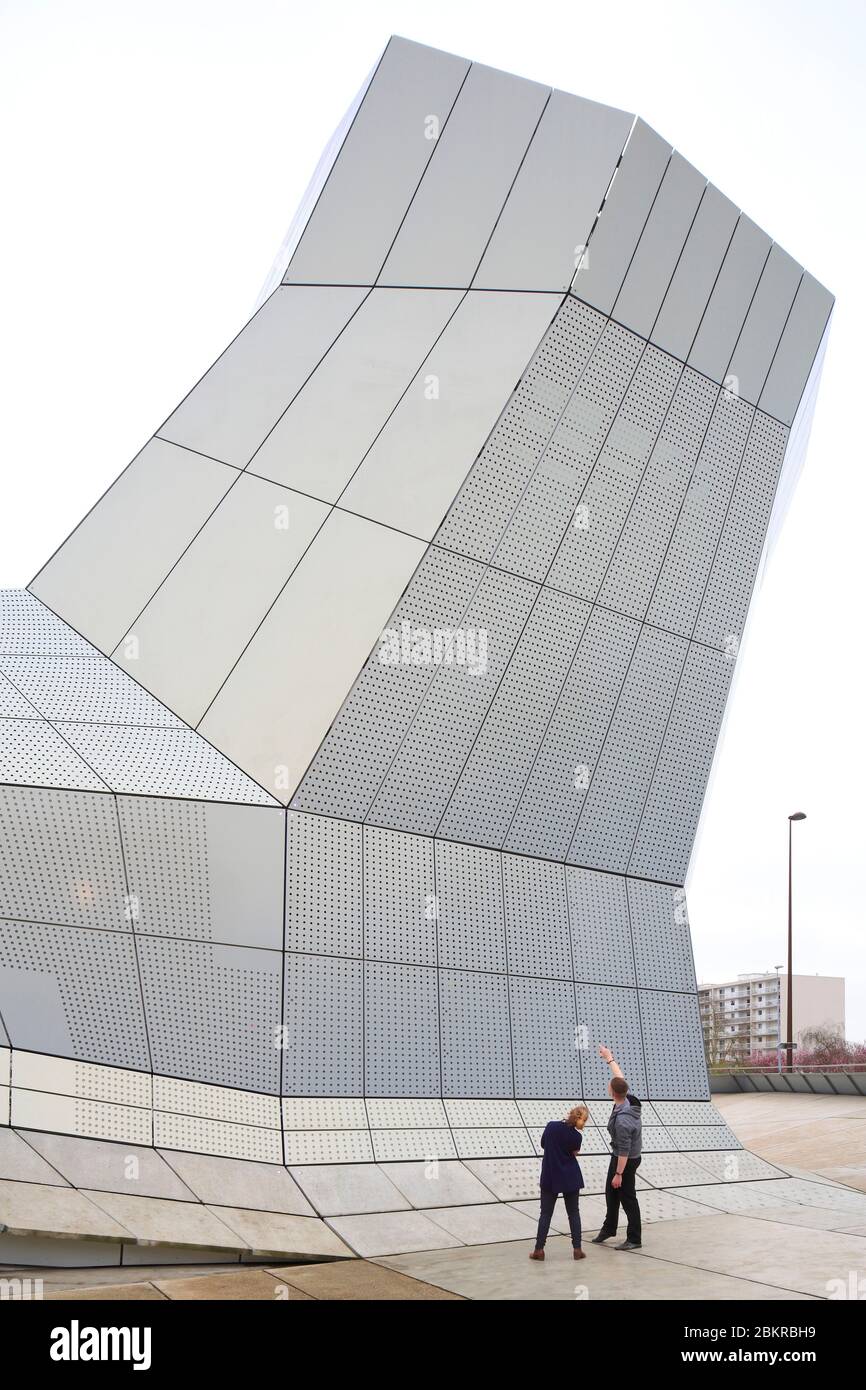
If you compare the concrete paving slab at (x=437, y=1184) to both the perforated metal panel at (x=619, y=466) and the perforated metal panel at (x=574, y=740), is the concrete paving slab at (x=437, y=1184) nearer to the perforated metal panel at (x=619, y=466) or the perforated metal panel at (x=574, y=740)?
the perforated metal panel at (x=574, y=740)

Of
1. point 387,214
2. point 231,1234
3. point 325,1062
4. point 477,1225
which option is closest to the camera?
point 231,1234

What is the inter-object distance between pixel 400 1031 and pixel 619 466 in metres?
Answer: 6.91

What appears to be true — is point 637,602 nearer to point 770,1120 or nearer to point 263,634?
point 263,634

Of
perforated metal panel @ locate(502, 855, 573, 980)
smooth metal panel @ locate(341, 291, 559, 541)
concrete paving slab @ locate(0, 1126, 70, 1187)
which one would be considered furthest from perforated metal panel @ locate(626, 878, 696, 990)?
concrete paving slab @ locate(0, 1126, 70, 1187)

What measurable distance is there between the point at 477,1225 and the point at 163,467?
8.33 meters

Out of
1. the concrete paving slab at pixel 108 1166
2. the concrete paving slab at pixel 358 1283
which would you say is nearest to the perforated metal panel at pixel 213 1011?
the concrete paving slab at pixel 108 1166

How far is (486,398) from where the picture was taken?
1230cm

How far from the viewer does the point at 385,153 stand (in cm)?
1282

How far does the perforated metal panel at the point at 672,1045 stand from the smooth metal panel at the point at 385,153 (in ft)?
30.3

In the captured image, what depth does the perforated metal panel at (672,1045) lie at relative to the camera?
13.0 metres

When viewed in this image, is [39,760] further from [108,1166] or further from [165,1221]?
[165,1221]

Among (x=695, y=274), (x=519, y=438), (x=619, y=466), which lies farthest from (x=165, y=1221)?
(x=695, y=274)

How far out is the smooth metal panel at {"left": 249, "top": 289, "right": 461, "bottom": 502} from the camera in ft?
39.9

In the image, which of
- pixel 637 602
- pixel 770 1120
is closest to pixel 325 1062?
pixel 637 602
